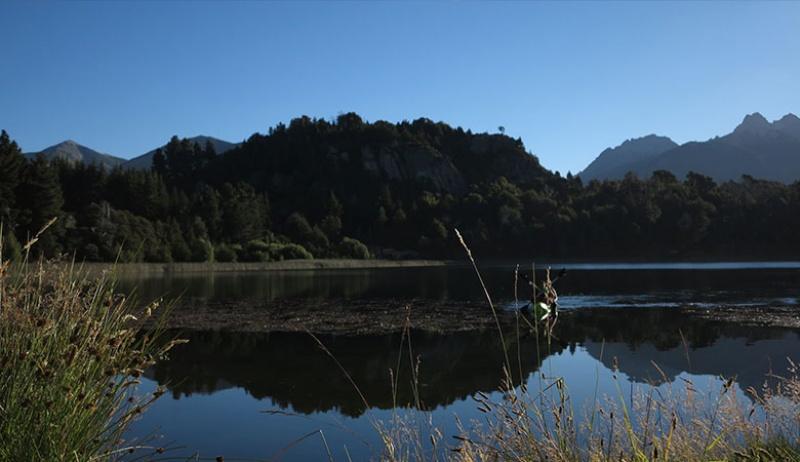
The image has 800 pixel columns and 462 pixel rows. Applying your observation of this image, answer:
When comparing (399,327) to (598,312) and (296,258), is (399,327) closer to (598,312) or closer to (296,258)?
(598,312)

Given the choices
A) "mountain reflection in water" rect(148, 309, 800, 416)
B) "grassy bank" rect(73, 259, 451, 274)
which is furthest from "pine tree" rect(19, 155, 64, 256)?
"mountain reflection in water" rect(148, 309, 800, 416)

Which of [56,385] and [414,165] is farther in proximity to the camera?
[414,165]

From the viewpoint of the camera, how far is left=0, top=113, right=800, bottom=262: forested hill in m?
67.6

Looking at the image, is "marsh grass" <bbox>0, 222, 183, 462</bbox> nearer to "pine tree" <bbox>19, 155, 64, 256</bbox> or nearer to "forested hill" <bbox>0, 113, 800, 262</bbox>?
"forested hill" <bbox>0, 113, 800, 262</bbox>

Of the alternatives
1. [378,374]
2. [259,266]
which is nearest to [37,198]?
[259,266]

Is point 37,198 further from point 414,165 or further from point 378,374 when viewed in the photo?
point 414,165

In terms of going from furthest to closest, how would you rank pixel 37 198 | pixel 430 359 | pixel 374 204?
pixel 374 204
pixel 37 198
pixel 430 359

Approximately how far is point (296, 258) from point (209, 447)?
7635cm

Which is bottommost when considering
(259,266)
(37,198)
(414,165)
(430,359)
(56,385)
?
(430,359)

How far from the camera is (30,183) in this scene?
6209cm

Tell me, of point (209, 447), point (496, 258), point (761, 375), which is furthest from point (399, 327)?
point (496, 258)

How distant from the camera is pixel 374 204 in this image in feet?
439

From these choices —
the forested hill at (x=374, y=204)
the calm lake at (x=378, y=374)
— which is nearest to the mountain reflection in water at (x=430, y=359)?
the calm lake at (x=378, y=374)

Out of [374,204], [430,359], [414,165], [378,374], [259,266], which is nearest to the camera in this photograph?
[378,374]
